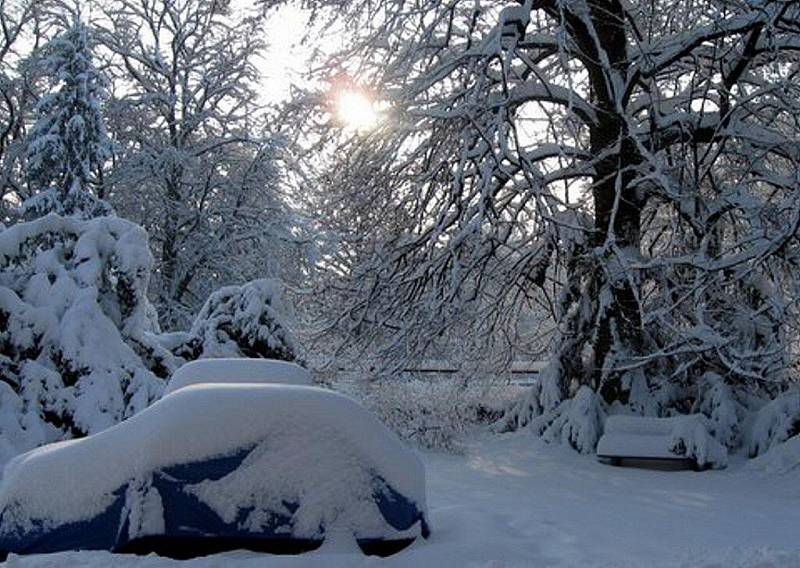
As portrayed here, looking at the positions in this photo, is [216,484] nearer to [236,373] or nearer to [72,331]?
[236,373]

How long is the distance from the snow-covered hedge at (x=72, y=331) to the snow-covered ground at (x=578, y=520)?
4.38 m

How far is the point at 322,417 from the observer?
18.8ft

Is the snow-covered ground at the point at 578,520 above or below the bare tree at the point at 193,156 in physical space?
below

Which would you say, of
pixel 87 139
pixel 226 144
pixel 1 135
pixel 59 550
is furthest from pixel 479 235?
pixel 1 135

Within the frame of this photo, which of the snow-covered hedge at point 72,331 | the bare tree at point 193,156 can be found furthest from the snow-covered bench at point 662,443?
the bare tree at point 193,156

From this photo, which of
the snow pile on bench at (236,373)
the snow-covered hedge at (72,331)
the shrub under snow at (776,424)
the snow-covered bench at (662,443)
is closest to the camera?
the snow pile on bench at (236,373)

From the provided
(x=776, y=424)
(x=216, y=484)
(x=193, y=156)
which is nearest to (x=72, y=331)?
(x=216, y=484)

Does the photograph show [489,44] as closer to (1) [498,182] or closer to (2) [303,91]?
(1) [498,182]

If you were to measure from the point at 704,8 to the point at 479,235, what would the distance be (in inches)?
181

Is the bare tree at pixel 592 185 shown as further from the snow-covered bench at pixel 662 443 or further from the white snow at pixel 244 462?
the white snow at pixel 244 462

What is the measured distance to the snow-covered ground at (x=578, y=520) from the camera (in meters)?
5.58

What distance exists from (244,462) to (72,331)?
6.90 m

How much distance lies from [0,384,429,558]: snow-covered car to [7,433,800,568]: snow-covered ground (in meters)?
0.15

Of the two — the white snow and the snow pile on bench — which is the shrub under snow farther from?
the white snow
